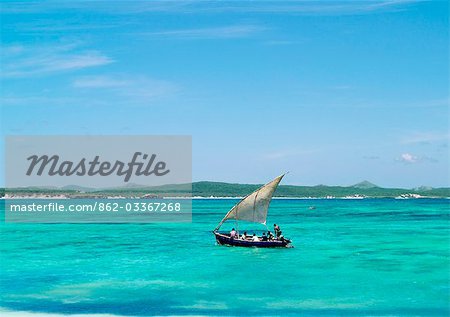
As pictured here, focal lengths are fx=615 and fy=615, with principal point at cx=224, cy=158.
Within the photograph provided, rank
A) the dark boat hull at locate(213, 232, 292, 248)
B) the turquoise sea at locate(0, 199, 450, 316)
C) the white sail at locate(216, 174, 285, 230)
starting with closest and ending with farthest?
the turquoise sea at locate(0, 199, 450, 316), the white sail at locate(216, 174, 285, 230), the dark boat hull at locate(213, 232, 292, 248)

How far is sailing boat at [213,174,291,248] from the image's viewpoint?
37.9 metres

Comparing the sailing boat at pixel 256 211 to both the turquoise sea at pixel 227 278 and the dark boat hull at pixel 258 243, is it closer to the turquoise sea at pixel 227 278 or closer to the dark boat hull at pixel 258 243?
the dark boat hull at pixel 258 243

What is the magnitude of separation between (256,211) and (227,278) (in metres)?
10.7

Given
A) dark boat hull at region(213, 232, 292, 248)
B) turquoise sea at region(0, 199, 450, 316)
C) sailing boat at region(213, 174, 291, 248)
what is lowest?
turquoise sea at region(0, 199, 450, 316)

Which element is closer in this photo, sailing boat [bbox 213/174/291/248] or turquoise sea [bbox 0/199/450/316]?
turquoise sea [bbox 0/199/450/316]

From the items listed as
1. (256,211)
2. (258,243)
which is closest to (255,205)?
(256,211)

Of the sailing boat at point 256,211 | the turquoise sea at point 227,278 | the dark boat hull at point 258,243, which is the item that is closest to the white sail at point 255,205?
the sailing boat at point 256,211

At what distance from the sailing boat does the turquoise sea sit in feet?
1.99

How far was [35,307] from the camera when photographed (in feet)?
73.4

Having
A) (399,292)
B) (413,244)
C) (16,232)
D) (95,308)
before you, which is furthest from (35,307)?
(16,232)

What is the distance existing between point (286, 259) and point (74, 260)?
1225cm

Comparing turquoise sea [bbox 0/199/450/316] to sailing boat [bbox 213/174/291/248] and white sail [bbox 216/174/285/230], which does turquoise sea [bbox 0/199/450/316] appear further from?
white sail [bbox 216/174/285/230]

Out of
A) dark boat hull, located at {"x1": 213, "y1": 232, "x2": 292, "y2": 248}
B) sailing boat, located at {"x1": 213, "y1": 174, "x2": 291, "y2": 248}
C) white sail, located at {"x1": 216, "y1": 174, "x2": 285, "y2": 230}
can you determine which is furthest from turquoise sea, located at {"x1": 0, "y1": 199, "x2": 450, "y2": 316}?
white sail, located at {"x1": 216, "y1": 174, "x2": 285, "y2": 230}

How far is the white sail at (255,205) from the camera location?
1486 inches
